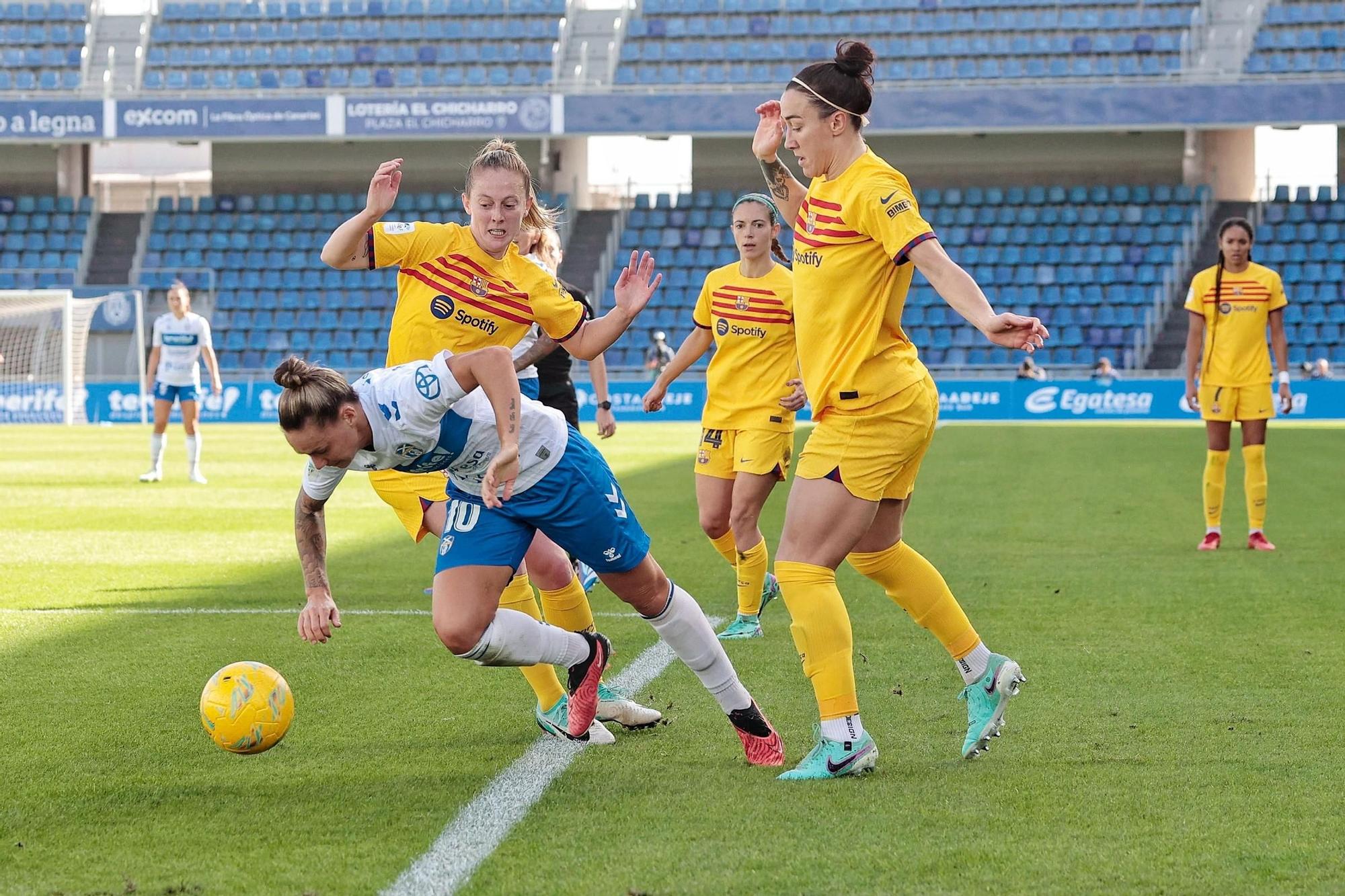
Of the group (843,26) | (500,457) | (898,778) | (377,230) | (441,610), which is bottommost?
(898,778)

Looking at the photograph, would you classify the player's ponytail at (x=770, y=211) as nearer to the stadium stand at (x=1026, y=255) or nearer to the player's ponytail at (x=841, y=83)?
the player's ponytail at (x=841, y=83)

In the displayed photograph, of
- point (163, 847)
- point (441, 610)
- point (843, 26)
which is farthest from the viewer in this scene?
point (843, 26)

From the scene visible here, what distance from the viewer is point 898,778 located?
14.2 feet

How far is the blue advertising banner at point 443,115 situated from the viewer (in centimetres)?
3438

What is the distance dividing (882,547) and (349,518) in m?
8.16

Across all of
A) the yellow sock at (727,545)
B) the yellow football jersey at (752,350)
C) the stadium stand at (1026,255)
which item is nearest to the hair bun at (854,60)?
the yellow football jersey at (752,350)

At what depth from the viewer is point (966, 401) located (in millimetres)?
29703

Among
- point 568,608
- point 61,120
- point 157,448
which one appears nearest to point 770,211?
point 568,608

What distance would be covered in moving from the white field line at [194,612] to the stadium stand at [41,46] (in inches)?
1275

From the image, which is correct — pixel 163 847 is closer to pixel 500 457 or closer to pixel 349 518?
pixel 500 457

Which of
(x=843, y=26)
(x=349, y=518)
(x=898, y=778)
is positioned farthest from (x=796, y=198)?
(x=843, y=26)

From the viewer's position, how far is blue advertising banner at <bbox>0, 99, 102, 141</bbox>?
116 ft

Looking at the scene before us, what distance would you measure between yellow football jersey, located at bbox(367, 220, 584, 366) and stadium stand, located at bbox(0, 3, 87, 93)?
34701 mm

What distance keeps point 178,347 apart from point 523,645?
12.0 metres
